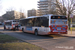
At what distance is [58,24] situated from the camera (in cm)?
1357

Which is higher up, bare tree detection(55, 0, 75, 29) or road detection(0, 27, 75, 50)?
bare tree detection(55, 0, 75, 29)

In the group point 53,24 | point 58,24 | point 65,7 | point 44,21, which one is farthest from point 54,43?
point 65,7

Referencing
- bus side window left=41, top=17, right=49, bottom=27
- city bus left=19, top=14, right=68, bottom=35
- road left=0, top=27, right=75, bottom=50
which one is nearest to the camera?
road left=0, top=27, right=75, bottom=50

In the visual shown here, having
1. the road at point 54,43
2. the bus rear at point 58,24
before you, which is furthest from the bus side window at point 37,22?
the road at point 54,43

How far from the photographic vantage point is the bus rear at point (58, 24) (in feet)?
43.7

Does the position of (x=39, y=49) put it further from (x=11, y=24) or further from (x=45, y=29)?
(x=11, y=24)

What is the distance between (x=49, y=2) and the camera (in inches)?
959

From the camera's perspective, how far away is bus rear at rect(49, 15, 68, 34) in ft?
43.7

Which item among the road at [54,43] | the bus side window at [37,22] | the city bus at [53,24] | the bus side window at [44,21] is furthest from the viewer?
the bus side window at [37,22]

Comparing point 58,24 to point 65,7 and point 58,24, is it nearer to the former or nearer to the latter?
point 58,24

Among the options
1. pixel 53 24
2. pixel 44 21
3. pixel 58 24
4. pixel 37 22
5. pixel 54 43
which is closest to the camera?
pixel 54 43

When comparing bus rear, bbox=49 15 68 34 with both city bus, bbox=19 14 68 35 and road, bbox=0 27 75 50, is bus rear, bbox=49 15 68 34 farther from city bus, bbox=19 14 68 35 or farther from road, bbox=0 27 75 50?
road, bbox=0 27 75 50

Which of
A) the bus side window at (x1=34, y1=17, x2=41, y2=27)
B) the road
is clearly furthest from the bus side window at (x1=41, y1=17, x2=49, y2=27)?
the road

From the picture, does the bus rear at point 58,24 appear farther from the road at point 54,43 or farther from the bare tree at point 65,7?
the bare tree at point 65,7
